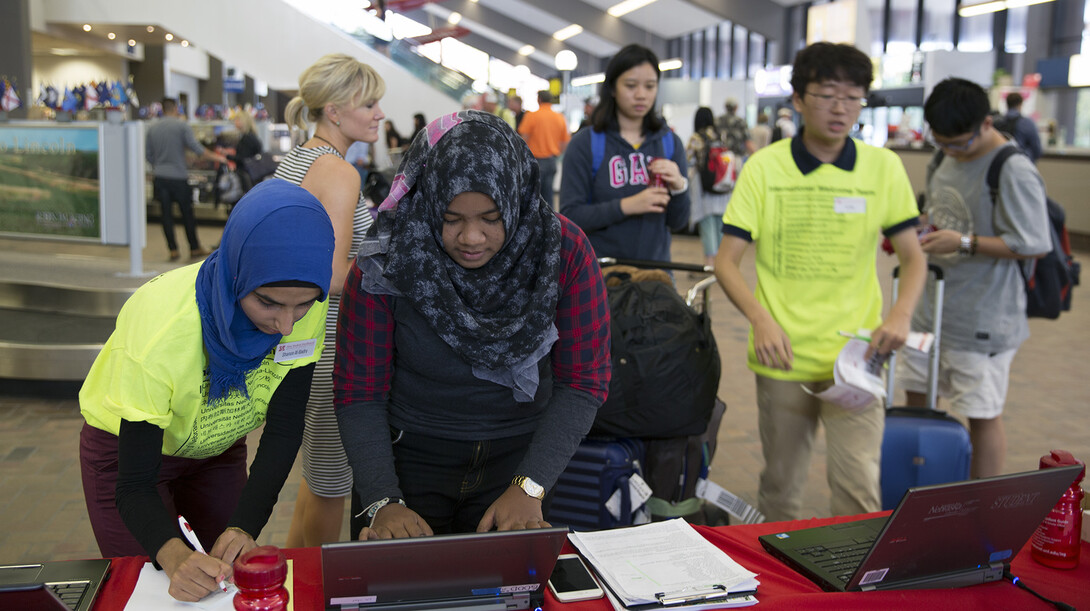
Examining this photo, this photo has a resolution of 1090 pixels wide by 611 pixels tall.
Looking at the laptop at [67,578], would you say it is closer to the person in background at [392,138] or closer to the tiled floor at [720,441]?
the tiled floor at [720,441]

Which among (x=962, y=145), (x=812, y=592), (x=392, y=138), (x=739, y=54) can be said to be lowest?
(x=812, y=592)

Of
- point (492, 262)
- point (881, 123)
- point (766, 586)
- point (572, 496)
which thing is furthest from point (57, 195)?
point (881, 123)

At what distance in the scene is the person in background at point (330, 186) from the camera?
223cm

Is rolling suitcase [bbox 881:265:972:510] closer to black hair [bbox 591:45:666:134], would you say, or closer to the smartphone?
black hair [bbox 591:45:666:134]

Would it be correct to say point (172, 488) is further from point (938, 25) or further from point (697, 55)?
point (697, 55)

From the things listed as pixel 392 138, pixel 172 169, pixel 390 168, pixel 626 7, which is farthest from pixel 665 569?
A: pixel 626 7

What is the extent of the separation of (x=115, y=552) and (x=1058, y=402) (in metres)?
4.90

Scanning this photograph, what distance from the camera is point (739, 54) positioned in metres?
26.0

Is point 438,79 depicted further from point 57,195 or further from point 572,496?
point 572,496

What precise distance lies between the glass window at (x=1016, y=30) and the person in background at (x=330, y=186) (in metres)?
16.1

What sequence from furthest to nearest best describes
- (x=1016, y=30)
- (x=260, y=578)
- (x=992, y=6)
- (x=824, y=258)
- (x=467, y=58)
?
1. (x=467, y=58)
2. (x=1016, y=30)
3. (x=992, y=6)
4. (x=824, y=258)
5. (x=260, y=578)

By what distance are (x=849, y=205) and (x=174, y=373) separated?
5.56 feet

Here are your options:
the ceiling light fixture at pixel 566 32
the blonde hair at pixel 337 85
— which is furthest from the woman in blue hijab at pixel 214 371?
the ceiling light fixture at pixel 566 32

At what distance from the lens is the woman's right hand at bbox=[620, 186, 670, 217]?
2.87 meters
